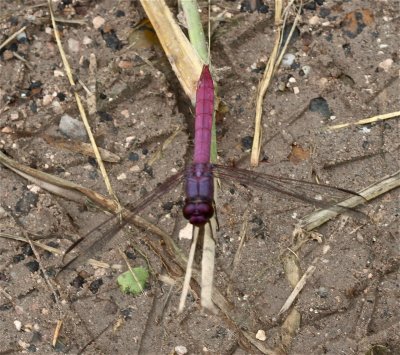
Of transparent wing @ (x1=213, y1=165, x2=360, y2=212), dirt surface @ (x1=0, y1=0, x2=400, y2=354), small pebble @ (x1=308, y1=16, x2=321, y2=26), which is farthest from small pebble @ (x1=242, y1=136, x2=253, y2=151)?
small pebble @ (x1=308, y1=16, x2=321, y2=26)

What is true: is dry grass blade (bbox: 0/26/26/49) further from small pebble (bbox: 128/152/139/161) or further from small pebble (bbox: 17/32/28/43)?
small pebble (bbox: 128/152/139/161)

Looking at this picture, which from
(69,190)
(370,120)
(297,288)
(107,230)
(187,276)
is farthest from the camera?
(370,120)

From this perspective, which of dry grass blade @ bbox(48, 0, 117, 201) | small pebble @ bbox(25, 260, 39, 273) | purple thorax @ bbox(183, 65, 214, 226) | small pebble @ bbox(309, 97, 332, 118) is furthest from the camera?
small pebble @ bbox(309, 97, 332, 118)

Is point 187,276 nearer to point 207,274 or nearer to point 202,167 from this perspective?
point 207,274

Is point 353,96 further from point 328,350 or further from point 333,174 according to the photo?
point 328,350

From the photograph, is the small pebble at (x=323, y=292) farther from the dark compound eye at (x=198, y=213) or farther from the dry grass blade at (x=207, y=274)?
the dark compound eye at (x=198, y=213)

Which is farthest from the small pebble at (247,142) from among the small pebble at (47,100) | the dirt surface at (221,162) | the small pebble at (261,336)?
the small pebble at (47,100)

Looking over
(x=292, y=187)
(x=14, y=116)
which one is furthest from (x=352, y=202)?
(x=14, y=116)
